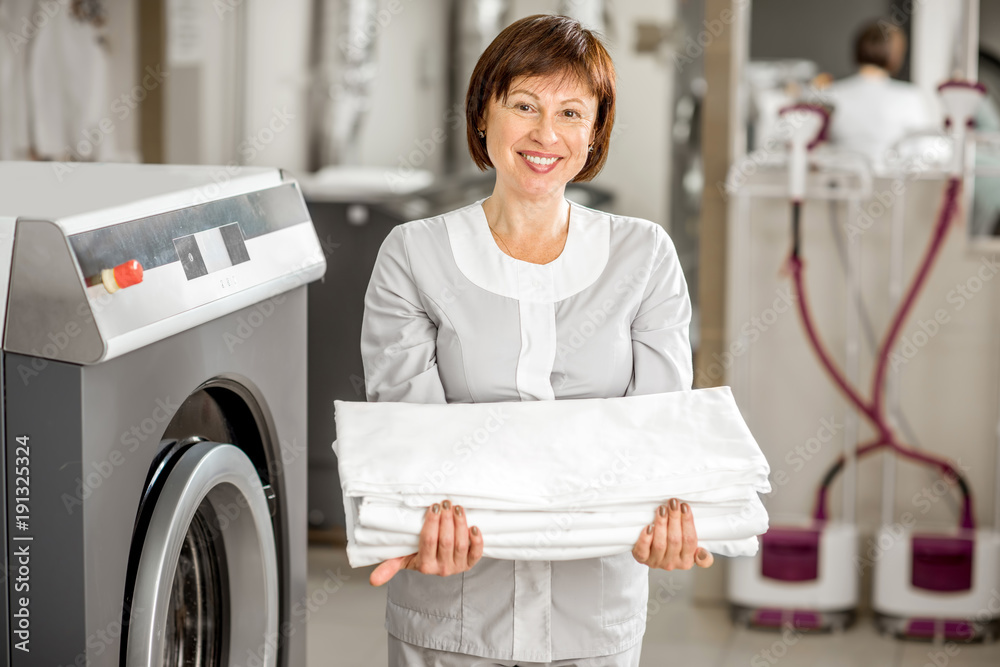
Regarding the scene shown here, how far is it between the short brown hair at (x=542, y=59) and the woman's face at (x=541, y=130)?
0.03 feet

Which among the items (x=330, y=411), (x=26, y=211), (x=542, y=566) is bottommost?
(x=330, y=411)

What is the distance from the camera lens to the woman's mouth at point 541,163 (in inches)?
44.1

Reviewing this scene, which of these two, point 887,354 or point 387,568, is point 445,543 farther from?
point 887,354

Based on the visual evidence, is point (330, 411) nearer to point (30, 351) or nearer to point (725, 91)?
point (725, 91)

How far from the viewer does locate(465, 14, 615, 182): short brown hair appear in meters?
1.11

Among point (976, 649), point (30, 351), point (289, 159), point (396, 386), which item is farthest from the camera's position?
point (289, 159)

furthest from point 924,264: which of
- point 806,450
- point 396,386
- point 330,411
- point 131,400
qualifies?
point 131,400

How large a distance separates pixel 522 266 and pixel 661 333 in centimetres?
17

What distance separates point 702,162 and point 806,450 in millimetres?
806

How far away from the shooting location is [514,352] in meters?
1.15

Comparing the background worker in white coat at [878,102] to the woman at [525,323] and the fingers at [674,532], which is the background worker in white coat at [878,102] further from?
the fingers at [674,532]

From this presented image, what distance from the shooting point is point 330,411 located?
9.86ft

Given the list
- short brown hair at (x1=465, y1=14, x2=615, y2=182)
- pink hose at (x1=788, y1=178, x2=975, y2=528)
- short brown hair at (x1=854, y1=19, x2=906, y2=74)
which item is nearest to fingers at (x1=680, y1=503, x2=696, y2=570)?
short brown hair at (x1=465, y1=14, x2=615, y2=182)

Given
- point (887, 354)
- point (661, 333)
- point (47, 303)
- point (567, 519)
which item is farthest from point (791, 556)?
point (47, 303)
